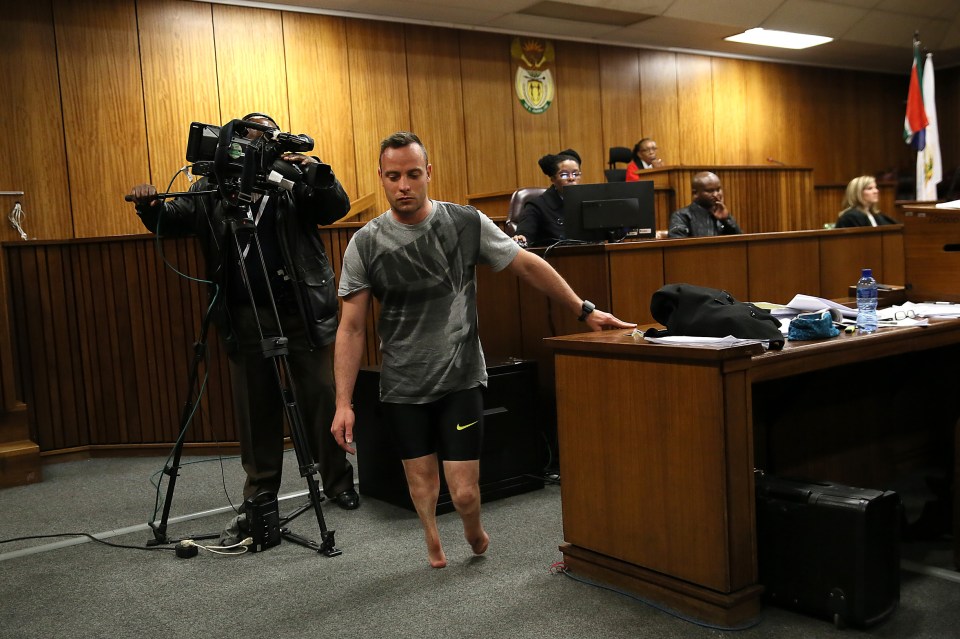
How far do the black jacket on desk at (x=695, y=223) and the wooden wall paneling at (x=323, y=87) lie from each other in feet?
9.35

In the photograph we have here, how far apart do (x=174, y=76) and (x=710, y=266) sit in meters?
4.31

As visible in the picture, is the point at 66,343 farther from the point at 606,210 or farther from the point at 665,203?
the point at 665,203

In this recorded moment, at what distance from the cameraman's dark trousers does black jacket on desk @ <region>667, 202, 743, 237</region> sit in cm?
275

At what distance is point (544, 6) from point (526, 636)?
6306 millimetres

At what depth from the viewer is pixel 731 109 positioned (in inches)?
396

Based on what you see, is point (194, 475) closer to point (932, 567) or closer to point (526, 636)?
point (526, 636)

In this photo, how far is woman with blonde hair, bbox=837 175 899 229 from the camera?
6.71 meters

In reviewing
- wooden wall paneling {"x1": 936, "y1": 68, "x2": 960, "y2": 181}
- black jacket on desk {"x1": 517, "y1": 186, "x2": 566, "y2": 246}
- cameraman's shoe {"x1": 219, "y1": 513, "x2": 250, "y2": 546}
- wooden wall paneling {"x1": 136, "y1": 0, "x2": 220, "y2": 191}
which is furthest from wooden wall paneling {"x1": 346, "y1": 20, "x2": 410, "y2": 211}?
wooden wall paneling {"x1": 936, "y1": 68, "x2": 960, "y2": 181}

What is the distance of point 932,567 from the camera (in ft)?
9.11

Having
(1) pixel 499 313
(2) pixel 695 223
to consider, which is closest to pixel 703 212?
(2) pixel 695 223

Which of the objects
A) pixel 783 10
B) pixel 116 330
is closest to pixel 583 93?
pixel 783 10

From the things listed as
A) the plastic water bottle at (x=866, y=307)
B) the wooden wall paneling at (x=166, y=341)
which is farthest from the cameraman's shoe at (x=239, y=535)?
the plastic water bottle at (x=866, y=307)

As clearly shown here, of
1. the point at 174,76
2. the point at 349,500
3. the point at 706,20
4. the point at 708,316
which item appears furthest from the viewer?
the point at 706,20

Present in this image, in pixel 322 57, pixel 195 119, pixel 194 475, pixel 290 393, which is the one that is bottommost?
pixel 194 475
